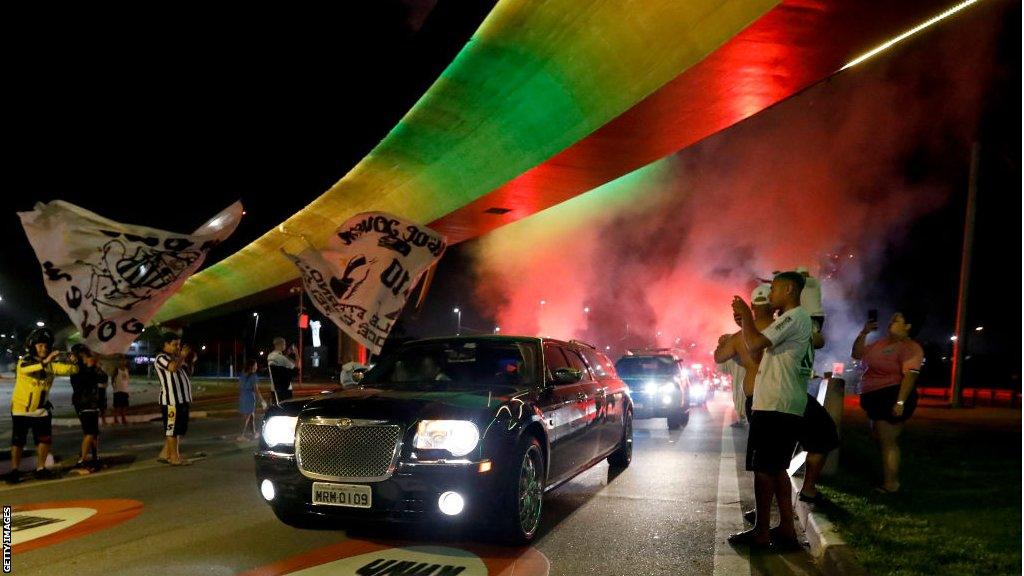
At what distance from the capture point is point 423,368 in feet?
23.1

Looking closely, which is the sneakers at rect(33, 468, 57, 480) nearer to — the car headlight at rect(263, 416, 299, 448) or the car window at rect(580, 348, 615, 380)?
the car headlight at rect(263, 416, 299, 448)

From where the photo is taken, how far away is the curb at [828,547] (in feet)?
15.4

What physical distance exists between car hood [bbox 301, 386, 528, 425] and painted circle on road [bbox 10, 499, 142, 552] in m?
2.28

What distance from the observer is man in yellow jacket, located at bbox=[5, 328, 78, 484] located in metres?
8.66

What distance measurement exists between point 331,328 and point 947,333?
63341 millimetres

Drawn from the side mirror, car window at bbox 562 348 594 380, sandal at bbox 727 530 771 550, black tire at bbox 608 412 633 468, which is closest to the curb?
sandal at bbox 727 530 771 550

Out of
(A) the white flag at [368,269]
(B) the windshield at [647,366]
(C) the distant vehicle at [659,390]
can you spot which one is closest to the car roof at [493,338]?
(A) the white flag at [368,269]

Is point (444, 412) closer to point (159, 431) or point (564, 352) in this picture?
point (564, 352)

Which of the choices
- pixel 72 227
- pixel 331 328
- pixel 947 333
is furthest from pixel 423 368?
pixel 331 328

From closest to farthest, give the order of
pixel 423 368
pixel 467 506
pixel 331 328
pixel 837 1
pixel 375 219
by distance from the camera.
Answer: pixel 467 506, pixel 423 368, pixel 837 1, pixel 375 219, pixel 331 328

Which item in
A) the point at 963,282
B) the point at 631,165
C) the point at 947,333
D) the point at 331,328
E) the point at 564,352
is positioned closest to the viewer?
the point at 564,352

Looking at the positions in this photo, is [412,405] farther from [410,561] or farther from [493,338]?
[493,338]

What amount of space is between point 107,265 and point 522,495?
208 inches

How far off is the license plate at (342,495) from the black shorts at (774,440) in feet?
8.81
